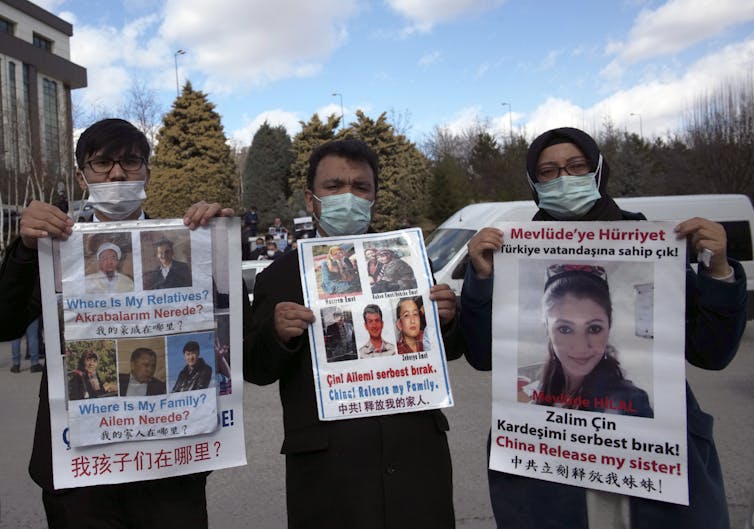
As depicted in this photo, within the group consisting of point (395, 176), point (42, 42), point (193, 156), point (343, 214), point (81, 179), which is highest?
point (42, 42)

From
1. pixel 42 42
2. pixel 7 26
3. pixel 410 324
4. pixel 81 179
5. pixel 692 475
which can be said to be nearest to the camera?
pixel 692 475

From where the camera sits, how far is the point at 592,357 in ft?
6.27

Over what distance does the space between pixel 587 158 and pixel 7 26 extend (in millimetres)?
59966

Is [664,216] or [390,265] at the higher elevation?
[664,216]

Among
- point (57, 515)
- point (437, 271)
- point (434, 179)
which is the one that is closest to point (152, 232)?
point (57, 515)

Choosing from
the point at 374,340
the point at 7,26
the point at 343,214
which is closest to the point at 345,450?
the point at 374,340

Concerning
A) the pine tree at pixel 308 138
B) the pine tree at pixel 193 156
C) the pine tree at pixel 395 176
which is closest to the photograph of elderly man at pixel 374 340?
→ the pine tree at pixel 395 176

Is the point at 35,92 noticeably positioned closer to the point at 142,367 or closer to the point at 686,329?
the point at 142,367

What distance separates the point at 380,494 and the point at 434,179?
107 ft

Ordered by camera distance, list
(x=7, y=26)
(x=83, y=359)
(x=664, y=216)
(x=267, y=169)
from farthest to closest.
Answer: (x=7, y=26)
(x=267, y=169)
(x=664, y=216)
(x=83, y=359)

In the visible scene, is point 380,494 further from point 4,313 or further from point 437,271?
point 437,271

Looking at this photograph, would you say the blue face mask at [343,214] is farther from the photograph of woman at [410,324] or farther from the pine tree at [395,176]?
the pine tree at [395,176]

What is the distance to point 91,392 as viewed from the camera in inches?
76.7

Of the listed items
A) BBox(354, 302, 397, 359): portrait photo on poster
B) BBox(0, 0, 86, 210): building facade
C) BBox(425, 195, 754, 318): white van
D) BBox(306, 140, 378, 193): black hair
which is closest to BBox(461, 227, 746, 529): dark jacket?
BBox(354, 302, 397, 359): portrait photo on poster
